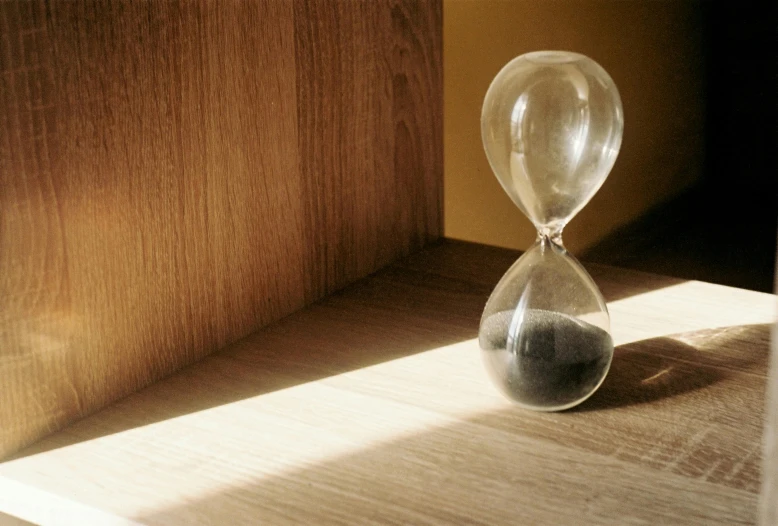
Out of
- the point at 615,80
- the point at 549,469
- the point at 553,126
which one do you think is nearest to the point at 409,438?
the point at 549,469

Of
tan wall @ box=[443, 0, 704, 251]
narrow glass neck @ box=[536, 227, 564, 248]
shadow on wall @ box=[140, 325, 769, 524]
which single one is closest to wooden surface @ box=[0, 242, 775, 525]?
shadow on wall @ box=[140, 325, 769, 524]

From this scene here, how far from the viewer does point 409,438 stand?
0.59 m

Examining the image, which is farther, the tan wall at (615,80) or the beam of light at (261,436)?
the tan wall at (615,80)

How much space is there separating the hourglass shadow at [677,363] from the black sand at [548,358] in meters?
0.03

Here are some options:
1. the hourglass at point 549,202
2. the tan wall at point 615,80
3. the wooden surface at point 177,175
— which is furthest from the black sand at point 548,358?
the tan wall at point 615,80

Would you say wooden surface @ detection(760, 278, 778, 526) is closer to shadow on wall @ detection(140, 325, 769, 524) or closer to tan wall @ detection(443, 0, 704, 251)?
shadow on wall @ detection(140, 325, 769, 524)

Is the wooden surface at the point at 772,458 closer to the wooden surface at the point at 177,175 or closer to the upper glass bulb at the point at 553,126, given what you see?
the upper glass bulb at the point at 553,126

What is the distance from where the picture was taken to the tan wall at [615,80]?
1327 mm

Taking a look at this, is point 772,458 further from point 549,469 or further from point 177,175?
point 177,175

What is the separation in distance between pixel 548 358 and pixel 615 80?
5.10ft

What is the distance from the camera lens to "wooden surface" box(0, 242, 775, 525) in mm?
517

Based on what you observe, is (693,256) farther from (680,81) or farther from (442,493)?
(442,493)

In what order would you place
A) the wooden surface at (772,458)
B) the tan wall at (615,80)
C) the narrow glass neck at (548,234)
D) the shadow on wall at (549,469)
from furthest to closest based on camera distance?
the tan wall at (615,80) → the narrow glass neck at (548,234) → the shadow on wall at (549,469) → the wooden surface at (772,458)

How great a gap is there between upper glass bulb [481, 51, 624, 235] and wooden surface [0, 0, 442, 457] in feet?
0.70
